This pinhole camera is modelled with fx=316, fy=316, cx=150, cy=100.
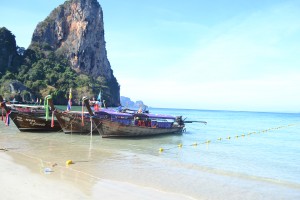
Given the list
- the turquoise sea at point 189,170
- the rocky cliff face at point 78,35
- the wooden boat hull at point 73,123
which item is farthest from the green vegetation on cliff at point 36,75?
the turquoise sea at point 189,170

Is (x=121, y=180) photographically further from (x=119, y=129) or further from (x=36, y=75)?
(x=36, y=75)

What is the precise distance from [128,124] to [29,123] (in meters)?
7.98

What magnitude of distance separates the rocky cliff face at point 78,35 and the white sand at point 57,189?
119472 mm

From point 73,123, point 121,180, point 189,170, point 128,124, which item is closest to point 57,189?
point 121,180

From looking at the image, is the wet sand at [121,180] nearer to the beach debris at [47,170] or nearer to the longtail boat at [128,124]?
the beach debris at [47,170]

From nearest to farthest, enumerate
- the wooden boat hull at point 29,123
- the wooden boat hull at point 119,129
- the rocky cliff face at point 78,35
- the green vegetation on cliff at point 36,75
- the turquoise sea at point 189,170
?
the turquoise sea at point 189,170 < the wooden boat hull at point 119,129 < the wooden boat hull at point 29,123 < the green vegetation on cliff at point 36,75 < the rocky cliff face at point 78,35

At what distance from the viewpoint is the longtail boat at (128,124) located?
76.8 ft

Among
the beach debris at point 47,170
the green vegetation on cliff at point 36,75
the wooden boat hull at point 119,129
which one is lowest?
the beach debris at point 47,170

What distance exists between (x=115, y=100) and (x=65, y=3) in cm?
4819

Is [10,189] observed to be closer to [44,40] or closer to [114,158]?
[114,158]

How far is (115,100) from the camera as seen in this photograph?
14425 cm

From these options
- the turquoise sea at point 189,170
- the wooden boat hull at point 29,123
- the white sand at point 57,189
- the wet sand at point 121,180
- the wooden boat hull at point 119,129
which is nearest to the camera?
the white sand at point 57,189

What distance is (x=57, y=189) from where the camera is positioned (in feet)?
28.7

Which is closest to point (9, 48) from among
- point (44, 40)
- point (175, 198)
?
point (44, 40)
